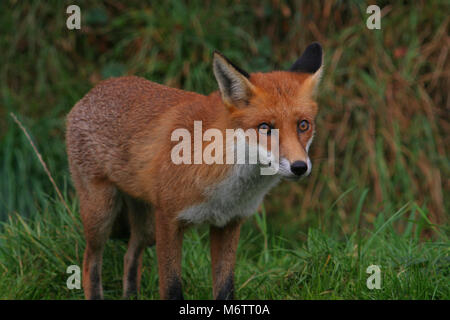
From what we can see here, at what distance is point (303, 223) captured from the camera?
6855mm

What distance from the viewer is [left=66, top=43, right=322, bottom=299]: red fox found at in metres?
3.57

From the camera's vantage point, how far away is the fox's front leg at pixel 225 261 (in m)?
4.12

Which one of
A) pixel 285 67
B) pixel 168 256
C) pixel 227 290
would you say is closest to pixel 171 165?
pixel 168 256

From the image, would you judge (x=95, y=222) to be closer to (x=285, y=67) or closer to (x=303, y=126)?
(x=303, y=126)

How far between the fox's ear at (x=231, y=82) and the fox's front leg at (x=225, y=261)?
92 centimetres

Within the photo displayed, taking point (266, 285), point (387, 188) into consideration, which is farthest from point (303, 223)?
point (266, 285)

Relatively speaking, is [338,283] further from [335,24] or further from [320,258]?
[335,24]

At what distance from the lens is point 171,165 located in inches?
155

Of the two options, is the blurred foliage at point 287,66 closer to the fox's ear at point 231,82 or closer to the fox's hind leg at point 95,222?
the fox's hind leg at point 95,222

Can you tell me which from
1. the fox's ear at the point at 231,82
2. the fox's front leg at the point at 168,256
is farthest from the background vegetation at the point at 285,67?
the fox's ear at the point at 231,82

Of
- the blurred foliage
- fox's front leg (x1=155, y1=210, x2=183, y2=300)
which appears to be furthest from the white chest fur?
the blurred foliage

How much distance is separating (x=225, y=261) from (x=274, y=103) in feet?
4.05

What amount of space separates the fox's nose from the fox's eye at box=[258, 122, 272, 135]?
315mm
